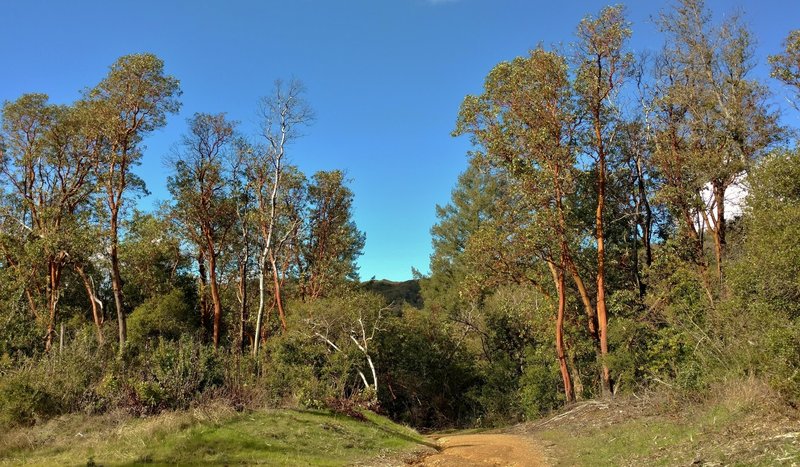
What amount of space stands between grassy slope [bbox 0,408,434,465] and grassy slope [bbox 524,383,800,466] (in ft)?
15.2

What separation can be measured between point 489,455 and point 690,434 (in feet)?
14.1

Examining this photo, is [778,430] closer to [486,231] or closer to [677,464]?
[677,464]

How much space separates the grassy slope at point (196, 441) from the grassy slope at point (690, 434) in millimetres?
4633

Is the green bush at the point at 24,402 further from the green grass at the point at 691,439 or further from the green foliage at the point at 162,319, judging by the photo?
the green foliage at the point at 162,319

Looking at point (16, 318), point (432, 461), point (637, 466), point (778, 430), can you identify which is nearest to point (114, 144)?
point (16, 318)

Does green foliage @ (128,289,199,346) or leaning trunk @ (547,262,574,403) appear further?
green foliage @ (128,289,199,346)

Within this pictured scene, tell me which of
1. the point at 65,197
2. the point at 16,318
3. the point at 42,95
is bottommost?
the point at 16,318

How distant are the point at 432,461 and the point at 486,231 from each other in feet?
39.1

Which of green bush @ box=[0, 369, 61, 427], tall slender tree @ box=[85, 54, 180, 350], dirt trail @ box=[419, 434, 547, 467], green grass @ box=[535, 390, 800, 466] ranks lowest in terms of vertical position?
dirt trail @ box=[419, 434, 547, 467]

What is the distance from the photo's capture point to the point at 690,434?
9539mm

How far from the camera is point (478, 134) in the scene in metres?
21.4

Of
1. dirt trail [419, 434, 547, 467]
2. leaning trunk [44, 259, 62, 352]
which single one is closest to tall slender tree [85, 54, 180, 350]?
leaning trunk [44, 259, 62, 352]

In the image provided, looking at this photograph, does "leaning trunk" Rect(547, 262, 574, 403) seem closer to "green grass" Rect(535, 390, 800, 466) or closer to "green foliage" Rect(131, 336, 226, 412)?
"green grass" Rect(535, 390, 800, 466)

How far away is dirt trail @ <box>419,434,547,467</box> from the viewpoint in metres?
10.9
